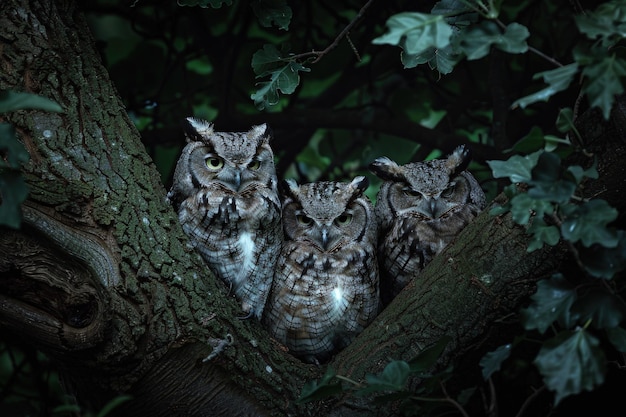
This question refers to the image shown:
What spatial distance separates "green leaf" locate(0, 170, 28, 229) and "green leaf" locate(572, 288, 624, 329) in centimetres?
117

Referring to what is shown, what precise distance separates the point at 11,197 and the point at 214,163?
49.1 inches

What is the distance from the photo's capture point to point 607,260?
5.15ft

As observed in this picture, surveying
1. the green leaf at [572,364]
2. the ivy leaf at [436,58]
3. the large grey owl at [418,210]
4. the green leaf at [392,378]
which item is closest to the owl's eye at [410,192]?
the large grey owl at [418,210]

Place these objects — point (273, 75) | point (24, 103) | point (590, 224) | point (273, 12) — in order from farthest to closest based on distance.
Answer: point (273, 12), point (273, 75), point (590, 224), point (24, 103)

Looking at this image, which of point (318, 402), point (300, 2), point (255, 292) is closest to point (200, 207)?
point (255, 292)

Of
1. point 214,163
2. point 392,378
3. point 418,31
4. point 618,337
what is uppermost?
point 214,163

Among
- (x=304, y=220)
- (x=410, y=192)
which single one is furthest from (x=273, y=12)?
(x=410, y=192)

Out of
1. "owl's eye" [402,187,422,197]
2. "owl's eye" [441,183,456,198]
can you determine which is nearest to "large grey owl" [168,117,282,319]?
"owl's eye" [402,187,422,197]

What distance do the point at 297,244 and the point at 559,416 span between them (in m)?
1.09

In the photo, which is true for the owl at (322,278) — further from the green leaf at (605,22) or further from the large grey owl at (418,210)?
the green leaf at (605,22)

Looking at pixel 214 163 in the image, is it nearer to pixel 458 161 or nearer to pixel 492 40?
pixel 458 161

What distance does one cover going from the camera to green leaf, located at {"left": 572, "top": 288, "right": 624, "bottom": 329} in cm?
155

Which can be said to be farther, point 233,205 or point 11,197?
point 233,205

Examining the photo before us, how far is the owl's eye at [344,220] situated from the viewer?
2.86 metres
